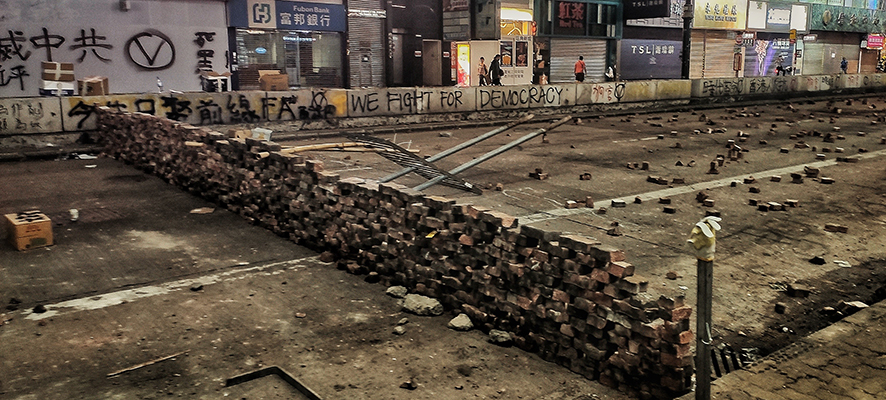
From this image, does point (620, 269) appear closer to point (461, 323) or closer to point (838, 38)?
point (461, 323)

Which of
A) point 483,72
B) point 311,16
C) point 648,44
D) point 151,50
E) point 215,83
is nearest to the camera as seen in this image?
point 215,83

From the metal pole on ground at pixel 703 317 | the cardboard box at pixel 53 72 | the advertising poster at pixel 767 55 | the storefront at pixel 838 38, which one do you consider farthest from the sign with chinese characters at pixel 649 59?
the metal pole on ground at pixel 703 317

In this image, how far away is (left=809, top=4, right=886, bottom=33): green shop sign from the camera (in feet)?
174

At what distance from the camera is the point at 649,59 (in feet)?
142

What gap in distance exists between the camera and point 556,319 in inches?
202

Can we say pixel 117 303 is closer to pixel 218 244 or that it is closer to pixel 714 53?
pixel 218 244

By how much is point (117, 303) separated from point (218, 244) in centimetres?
204

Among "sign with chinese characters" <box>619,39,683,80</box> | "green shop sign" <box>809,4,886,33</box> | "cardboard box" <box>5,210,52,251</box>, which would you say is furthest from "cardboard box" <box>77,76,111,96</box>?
"green shop sign" <box>809,4,886,33</box>

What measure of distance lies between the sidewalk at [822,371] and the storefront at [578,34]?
33.7 metres

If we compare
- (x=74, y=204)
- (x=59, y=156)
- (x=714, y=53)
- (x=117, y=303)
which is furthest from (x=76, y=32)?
(x=714, y=53)

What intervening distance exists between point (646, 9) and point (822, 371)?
126 feet

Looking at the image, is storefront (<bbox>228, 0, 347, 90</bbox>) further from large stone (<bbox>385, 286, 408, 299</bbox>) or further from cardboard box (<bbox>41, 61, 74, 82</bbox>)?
large stone (<bbox>385, 286, 408, 299</bbox>)

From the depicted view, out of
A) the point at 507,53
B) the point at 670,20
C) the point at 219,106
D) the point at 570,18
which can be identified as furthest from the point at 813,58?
the point at 219,106

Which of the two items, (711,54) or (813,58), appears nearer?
(711,54)
